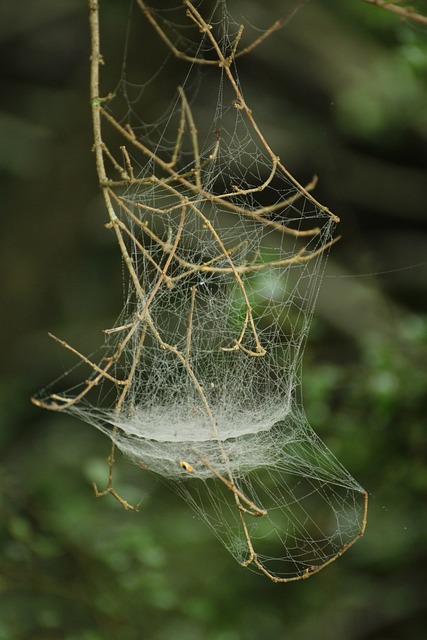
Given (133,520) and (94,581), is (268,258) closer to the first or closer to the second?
(94,581)

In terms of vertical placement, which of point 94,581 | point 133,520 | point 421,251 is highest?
point 421,251

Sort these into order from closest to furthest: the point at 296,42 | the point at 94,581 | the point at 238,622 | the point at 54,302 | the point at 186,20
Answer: the point at 94,581, the point at 186,20, the point at 238,622, the point at 296,42, the point at 54,302

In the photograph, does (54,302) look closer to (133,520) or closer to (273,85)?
(133,520)

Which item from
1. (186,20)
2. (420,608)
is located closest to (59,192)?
(186,20)

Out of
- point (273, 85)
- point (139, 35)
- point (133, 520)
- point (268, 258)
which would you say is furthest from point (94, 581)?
point (273, 85)

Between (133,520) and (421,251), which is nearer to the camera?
(133,520)

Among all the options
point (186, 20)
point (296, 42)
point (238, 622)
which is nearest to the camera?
point (186, 20)

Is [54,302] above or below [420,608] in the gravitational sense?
above
